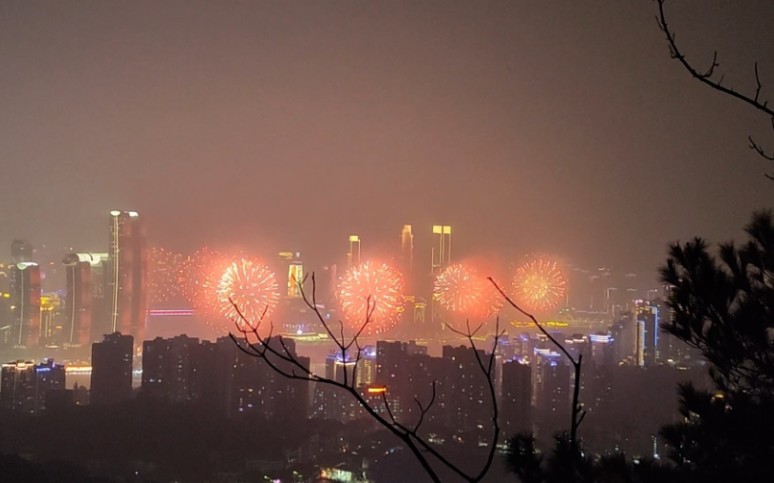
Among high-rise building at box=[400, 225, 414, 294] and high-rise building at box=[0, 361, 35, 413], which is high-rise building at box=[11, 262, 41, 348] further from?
high-rise building at box=[400, 225, 414, 294]

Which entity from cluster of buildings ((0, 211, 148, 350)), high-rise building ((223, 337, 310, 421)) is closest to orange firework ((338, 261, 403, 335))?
high-rise building ((223, 337, 310, 421))

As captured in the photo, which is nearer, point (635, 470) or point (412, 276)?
point (635, 470)

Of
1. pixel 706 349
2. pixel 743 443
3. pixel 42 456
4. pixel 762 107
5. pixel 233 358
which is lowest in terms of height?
pixel 42 456

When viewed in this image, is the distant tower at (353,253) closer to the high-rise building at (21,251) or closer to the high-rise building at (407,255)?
the high-rise building at (407,255)

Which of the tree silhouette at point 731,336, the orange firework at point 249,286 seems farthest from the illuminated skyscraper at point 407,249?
the tree silhouette at point 731,336

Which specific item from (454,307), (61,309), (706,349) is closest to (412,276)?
(454,307)

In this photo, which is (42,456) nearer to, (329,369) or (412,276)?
(329,369)
